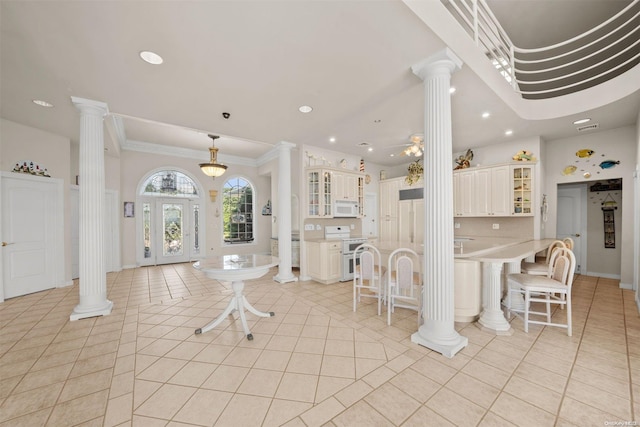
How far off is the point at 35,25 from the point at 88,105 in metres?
1.48

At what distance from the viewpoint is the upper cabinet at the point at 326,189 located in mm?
5465

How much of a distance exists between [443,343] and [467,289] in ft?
3.15

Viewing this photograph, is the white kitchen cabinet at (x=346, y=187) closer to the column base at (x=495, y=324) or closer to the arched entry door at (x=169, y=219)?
the column base at (x=495, y=324)

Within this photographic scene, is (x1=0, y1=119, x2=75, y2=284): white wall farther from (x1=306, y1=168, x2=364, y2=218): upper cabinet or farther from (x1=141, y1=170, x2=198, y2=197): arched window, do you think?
(x1=306, y1=168, x2=364, y2=218): upper cabinet

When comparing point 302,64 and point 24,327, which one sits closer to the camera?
point 302,64

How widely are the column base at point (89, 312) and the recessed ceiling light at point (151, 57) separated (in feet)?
10.5

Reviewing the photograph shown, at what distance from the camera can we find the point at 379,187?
7.23 metres

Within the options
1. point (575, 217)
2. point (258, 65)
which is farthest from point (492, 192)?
point (258, 65)

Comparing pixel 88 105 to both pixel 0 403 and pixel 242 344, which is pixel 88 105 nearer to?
pixel 0 403

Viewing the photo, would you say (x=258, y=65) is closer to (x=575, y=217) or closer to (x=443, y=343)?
(x=443, y=343)

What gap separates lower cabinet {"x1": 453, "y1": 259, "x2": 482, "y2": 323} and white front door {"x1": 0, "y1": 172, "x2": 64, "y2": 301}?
22.3 feet

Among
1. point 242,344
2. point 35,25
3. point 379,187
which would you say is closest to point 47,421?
point 242,344

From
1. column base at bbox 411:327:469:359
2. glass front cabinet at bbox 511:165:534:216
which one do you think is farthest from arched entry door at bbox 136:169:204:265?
glass front cabinet at bbox 511:165:534:216

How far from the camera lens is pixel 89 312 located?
3.33 m
